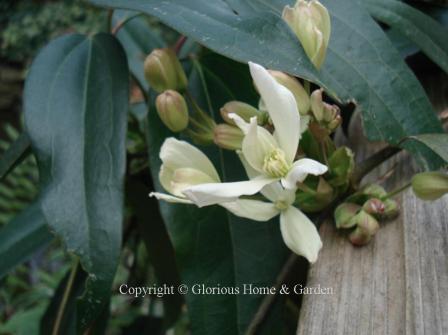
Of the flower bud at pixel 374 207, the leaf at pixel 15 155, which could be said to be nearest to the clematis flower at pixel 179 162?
the flower bud at pixel 374 207

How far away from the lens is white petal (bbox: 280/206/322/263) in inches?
12.2

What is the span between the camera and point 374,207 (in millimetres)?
360

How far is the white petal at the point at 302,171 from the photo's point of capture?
291 millimetres

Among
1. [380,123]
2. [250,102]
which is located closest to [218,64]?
[250,102]

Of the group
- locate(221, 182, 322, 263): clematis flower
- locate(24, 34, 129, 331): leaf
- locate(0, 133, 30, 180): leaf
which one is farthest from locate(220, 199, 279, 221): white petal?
locate(0, 133, 30, 180): leaf

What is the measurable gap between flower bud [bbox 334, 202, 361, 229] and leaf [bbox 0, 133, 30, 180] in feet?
0.96

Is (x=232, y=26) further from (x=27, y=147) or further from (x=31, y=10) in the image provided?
(x=31, y=10)

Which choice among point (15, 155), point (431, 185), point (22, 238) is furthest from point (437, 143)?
point (22, 238)

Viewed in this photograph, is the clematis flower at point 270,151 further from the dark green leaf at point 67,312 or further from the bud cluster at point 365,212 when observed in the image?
the dark green leaf at point 67,312

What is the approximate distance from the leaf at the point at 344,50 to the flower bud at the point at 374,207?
38mm

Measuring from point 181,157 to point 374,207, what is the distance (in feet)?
0.43

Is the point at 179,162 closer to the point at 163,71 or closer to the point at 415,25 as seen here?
the point at 163,71

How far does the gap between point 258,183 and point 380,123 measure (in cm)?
10

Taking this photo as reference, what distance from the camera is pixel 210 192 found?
0.28m
